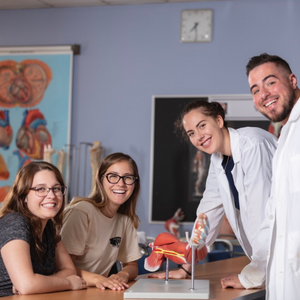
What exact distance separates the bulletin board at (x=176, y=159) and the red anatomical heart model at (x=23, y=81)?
116 cm

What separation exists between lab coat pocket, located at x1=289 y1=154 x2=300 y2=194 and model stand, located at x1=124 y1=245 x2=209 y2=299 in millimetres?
439

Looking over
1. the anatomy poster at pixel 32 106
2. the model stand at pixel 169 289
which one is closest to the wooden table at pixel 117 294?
the model stand at pixel 169 289

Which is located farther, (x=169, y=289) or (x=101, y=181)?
(x=101, y=181)

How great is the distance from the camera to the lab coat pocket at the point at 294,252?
1.85m

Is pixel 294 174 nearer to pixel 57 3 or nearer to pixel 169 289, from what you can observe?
pixel 169 289

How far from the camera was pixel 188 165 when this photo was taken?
15.7 ft

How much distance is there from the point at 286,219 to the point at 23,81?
12.6 ft

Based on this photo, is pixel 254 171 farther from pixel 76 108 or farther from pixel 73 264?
pixel 76 108

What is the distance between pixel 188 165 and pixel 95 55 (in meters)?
1.43

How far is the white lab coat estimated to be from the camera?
2.20m

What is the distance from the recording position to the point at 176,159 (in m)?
4.82

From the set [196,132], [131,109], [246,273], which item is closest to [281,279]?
[246,273]

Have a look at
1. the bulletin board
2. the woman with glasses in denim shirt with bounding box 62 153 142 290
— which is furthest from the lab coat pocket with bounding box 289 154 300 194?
the bulletin board

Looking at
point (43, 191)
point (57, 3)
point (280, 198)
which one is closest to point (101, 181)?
point (43, 191)
